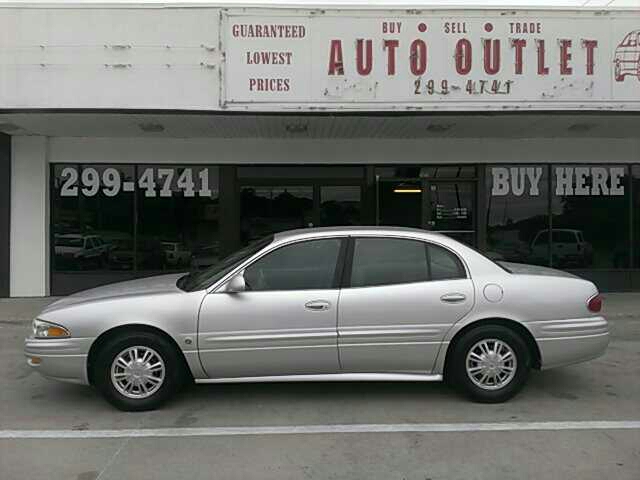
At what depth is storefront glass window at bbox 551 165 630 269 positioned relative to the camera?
12422 millimetres

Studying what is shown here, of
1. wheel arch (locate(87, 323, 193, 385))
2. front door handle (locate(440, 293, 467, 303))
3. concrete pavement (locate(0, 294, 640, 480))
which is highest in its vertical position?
front door handle (locate(440, 293, 467, 303))

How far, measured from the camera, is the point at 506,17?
31.2ft

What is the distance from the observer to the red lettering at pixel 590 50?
9.55m

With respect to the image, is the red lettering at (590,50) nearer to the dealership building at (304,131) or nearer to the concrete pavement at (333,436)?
the dealership building at (304,131)

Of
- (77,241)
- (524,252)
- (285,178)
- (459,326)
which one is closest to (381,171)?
(285,178)

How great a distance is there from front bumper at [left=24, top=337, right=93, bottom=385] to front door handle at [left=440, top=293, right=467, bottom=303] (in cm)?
302

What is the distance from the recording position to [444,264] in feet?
18.0

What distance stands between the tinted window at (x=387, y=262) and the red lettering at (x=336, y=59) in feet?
15.5

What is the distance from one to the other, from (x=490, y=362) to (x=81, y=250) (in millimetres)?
9162

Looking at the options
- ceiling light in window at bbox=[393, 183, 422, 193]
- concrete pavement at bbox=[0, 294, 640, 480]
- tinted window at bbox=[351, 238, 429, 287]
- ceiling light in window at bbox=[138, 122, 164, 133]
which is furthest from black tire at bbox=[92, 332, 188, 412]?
ceiling light in window at bbox=[393, 183, 422, 193]

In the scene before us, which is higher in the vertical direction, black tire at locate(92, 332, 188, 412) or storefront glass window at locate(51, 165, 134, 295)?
storefront glass window at locate(51, 165, 134, 295)

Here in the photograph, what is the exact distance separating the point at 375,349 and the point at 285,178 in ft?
24.1

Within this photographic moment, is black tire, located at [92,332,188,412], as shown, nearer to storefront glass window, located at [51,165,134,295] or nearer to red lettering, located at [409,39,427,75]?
red lettering, located at [409,39,427,75]

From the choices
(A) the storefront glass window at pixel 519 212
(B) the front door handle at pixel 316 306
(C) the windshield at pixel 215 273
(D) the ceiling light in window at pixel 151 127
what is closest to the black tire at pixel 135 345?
(C) the windshield at pixel 215 273
